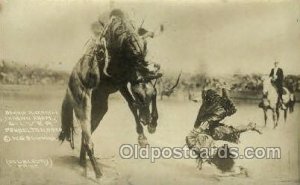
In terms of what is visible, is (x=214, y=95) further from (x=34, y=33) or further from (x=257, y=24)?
(x=34, y=33)

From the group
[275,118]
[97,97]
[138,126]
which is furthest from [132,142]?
[275,118]

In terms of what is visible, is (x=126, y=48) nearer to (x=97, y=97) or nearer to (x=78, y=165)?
(x=97, y=97)

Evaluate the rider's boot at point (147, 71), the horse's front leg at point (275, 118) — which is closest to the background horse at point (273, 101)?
the horse's front leg at point (275, 118)

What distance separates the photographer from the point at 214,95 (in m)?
0.95

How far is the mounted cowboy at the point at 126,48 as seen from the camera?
94 cm

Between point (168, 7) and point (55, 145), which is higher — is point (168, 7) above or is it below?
above

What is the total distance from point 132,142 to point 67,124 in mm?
177

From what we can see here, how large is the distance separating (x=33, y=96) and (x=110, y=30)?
0.86 ft

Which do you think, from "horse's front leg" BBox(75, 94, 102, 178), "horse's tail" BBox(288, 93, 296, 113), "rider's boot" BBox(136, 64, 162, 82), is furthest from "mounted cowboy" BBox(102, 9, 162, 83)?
"horse's tail" BBox(288, 93, 296, 113)

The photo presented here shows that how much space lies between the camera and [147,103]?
95 cm

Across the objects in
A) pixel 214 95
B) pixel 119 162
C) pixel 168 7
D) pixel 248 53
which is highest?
pixel 168 7

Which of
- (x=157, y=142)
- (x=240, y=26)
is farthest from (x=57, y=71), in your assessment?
(x=240, y=26)

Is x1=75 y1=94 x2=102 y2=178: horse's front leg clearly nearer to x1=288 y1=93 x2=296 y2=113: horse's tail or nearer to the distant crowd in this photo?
the distant crowd

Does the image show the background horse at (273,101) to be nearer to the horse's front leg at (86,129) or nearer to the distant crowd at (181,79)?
the distant crowd at (181,79)
